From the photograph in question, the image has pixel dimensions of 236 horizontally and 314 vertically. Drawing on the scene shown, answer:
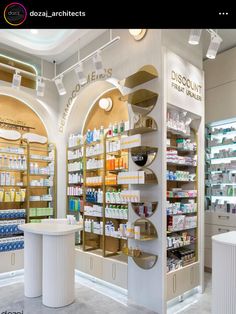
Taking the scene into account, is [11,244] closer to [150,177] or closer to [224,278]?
[150,177]

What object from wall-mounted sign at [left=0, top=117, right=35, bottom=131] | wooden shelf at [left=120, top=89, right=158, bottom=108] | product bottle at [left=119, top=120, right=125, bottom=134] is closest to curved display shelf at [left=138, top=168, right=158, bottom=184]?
wooden shelf at [left=120, top=89, right=158, bottom=108]

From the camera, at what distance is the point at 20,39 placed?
184 inches

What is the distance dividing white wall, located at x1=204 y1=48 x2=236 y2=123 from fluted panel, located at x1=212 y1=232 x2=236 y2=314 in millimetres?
2815

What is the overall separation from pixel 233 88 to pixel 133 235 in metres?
2.90

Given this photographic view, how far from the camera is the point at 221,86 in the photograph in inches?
183

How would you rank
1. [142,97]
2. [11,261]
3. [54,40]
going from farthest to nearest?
[54,40] → [11,261] → [142,97]

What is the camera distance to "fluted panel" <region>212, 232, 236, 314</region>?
7.20 feet

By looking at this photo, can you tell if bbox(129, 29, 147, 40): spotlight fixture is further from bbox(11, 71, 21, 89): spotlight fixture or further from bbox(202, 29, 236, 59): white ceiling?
bbox(11, 71, 21, 89): spotlight fixture

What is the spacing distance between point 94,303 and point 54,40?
4155mm

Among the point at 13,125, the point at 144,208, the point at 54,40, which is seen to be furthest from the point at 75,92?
the point at 144,208
